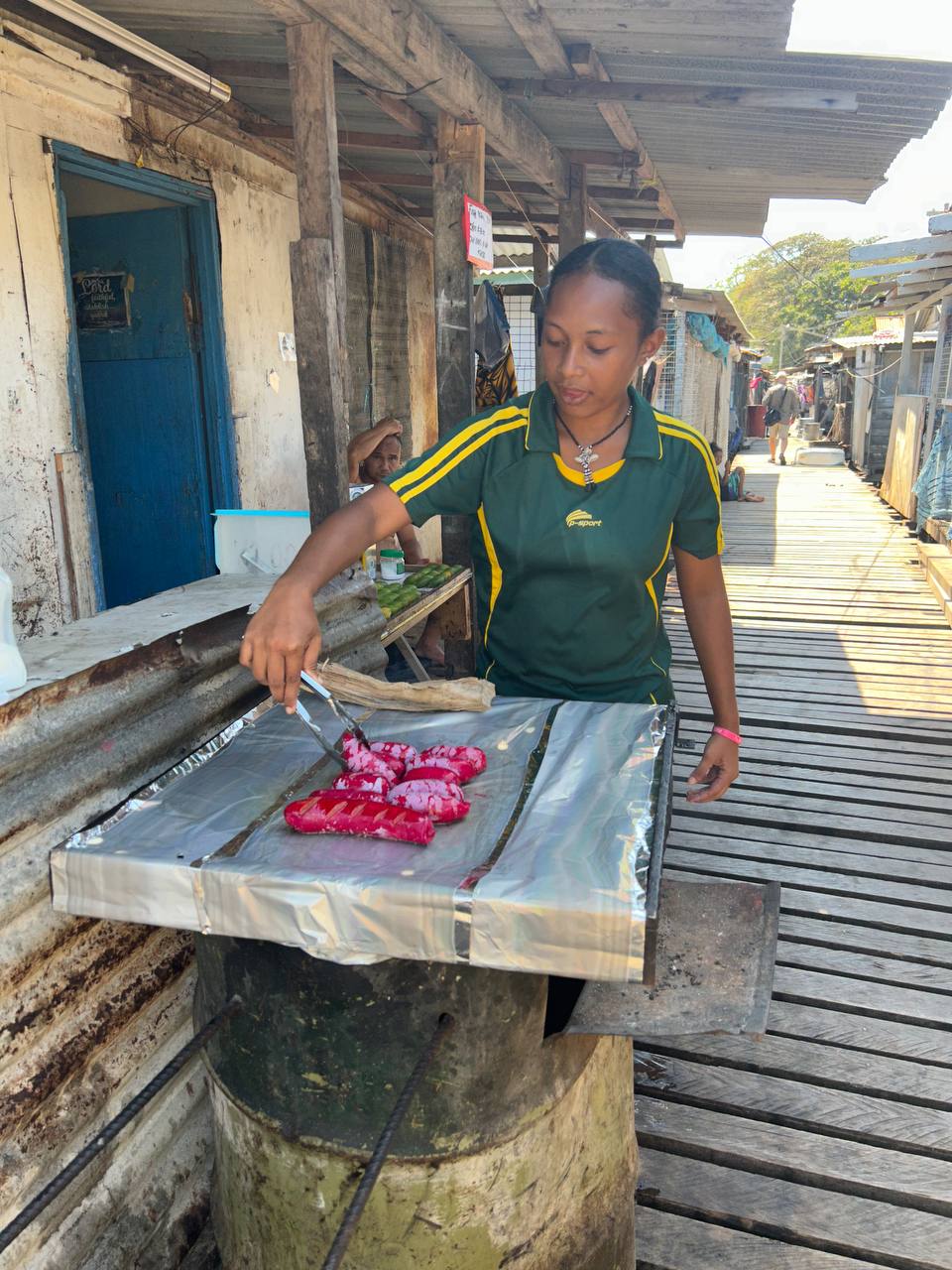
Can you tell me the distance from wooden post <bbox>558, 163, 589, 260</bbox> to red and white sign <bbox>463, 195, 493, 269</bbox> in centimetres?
172

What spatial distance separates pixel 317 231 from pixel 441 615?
3.15 metres

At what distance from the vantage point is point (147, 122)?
5.01 meters

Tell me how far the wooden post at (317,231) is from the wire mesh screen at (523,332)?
22.5ft

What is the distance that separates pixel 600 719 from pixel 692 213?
8.20 m

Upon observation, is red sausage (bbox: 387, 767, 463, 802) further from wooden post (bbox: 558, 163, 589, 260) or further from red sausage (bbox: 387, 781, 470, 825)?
wooden post (bbox: 558, 163, 589, 260)

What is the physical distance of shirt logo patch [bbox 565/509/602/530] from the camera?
225cm

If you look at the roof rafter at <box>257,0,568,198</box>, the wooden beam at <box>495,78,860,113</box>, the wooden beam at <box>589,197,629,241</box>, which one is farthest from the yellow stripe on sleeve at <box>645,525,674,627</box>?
the wooden beam at <box>589,197,629,241</box>

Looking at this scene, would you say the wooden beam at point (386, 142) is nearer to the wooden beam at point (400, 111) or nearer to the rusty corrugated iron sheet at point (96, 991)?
the wooden beam at point (400, 111)

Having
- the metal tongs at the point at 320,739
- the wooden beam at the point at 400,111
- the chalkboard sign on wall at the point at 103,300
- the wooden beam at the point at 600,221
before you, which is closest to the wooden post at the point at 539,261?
the wooden beam at the point at 600,221

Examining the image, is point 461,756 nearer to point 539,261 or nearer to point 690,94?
point 690,94

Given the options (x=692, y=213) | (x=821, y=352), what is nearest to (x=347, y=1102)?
(x=692, y=213)

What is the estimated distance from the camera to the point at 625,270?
213 cm

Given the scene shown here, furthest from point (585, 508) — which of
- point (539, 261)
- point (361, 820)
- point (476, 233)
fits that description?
point (539, 261)

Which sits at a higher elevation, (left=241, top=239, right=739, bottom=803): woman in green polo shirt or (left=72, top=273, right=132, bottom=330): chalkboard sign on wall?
(left=72, top=273, right=132, bottom=330): chalkboard sign on wall
